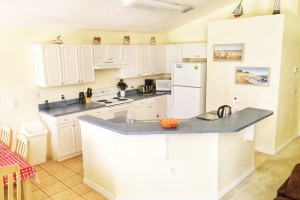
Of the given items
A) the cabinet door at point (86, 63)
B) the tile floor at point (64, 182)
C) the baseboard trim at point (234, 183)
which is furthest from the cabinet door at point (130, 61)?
the baseboard trim at point (234, 183)

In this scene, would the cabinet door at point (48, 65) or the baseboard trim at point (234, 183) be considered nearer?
the baseboard trim at point (234, 183)

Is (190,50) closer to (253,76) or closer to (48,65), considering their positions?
(253,76)

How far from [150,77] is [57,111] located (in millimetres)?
2849

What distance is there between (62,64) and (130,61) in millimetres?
1657

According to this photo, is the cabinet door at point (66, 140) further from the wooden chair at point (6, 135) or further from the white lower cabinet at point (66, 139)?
the wooden chair at point (6, 135)

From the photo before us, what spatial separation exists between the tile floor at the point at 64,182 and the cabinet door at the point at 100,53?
197 cm

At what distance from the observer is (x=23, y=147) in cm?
311

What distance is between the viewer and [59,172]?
4305mm

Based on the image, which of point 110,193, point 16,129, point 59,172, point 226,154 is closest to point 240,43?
point 226,154

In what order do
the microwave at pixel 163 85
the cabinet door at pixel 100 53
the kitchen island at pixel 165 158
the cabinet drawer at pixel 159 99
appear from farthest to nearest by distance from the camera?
1. the microwave at pixel 163 85
2. the cabinet drawer at pixel 159 99
3. the cabinet door at pixel 100 53
4. the kitchen island at pixel 165 158

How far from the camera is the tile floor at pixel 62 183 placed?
3574 millimetres

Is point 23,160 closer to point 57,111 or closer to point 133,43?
point 57,111

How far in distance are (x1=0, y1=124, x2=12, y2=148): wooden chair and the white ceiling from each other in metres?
1.68

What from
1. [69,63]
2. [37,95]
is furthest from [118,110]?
[37,95]
